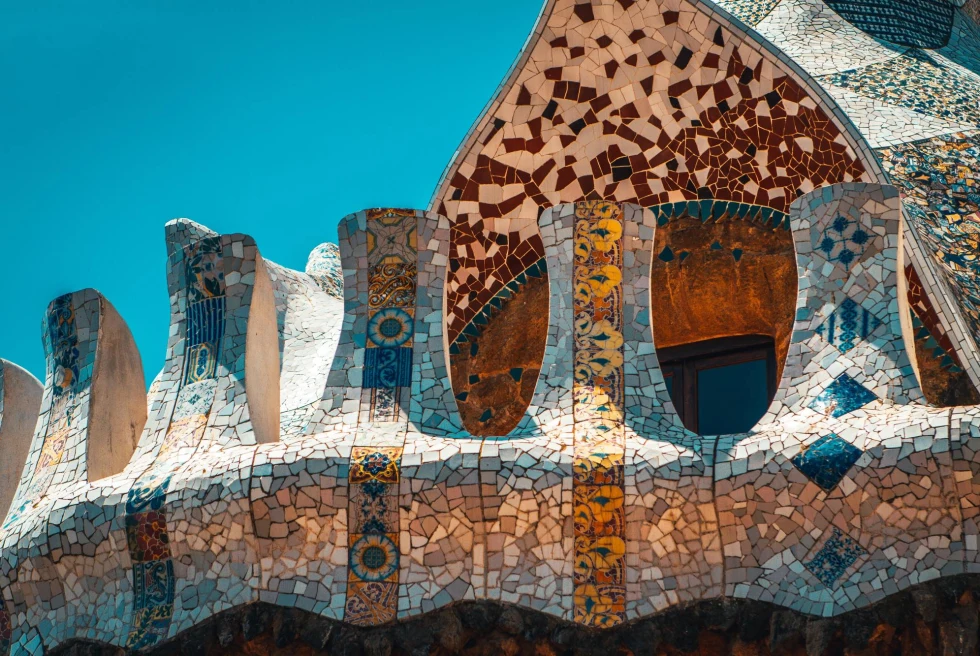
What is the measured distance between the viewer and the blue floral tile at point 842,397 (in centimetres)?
594

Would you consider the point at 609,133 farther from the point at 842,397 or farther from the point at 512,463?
the point at 512,463

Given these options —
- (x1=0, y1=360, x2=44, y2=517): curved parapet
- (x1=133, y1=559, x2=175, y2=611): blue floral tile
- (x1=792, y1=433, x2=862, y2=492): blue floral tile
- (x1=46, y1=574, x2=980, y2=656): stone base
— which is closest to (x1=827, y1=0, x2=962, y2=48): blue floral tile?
(x1=792, y1=433, x2=862, y2=492): blue floral tile

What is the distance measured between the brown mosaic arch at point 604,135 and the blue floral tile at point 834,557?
230 cm

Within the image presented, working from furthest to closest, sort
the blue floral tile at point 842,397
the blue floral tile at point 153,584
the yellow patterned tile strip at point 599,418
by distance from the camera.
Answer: the blue floral tile at point 153,584, the blue floral tile at point 842,397, the yellow patterned tile strip at point 599,418

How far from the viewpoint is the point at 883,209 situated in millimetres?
6273

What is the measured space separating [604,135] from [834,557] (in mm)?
2908

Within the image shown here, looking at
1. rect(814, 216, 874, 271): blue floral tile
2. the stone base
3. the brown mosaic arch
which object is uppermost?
the brown mosaic arch

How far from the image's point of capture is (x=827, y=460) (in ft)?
18.9

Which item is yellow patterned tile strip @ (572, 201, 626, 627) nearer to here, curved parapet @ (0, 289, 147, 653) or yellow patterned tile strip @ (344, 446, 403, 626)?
yellow patterned tile strip @ (344, 446, 403, 626)

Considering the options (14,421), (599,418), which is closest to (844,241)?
(599,418)

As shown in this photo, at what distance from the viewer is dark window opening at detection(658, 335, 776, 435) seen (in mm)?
7402

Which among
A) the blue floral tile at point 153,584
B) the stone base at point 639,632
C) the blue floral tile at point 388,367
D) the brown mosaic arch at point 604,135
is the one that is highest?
the brown mosaic arch at point 604,135

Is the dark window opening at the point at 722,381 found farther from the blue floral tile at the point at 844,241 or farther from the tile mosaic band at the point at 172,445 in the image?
the tile mosaic band at the point at 172,445

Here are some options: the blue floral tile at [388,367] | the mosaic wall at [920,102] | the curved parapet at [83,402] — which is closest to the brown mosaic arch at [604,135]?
the mosaic wall at [920,102]
